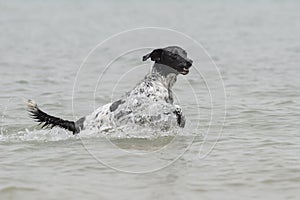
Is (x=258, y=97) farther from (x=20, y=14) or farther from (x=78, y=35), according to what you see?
(x=20, y=14)

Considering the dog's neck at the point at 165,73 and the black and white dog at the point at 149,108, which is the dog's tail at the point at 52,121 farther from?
the dog's neck at the point at 165,73

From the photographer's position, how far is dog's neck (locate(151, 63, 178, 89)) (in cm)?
932

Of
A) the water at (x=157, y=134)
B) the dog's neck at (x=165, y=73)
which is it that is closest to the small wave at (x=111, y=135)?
the water at (x=157, y=134)

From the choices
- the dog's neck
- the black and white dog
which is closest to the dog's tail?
the black and white dog

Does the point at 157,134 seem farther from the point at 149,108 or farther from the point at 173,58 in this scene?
the point at 173,58

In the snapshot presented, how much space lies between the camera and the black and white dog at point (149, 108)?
913 cm

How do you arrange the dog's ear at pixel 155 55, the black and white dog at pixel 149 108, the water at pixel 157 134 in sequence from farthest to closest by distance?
the dog's ear at pixel 155 55
the black and white dog at pixel 149 108
the water at pixel 157 134

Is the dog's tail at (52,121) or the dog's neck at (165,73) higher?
the dog's neck at (165,73)

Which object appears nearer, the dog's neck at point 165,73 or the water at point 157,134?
the water at point 157,134

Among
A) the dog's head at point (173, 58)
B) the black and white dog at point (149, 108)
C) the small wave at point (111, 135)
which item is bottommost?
the small wave at point (111, 135)

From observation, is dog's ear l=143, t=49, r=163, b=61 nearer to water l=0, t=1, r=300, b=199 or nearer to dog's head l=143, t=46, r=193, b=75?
dog's head l=143, t=46, r=193, b=75

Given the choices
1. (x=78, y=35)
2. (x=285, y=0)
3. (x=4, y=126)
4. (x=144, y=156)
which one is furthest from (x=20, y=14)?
(x=144, y=156)

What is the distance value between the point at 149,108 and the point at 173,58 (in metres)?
0.76

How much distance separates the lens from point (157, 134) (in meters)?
9.19
